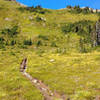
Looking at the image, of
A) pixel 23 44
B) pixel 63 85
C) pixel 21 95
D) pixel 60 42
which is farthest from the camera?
pixel 60 42

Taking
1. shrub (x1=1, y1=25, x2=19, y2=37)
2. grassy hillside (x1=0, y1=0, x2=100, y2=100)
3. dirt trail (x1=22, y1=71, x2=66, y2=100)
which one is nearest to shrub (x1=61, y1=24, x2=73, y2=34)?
grassy hillside (x1=0, y1=0, x2=100, y2=100)


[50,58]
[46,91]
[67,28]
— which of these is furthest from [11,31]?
[46,91]

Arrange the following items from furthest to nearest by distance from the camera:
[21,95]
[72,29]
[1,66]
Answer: [72,29] < [1,66] < [21,95]

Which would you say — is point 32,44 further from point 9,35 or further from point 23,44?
point 9,35

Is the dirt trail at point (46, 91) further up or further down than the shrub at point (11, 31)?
further down

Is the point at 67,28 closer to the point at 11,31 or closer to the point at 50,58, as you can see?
the point at 11,31

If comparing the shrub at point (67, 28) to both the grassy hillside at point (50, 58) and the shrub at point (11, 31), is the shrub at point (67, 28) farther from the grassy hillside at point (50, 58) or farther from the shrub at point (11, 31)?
the shrub at point (11, 31)

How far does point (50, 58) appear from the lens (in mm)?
98062

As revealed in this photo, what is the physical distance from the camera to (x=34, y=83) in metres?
53.5

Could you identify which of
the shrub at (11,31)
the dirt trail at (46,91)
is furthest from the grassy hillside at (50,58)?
the dirt trail at (46,91)

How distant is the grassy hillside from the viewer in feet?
151

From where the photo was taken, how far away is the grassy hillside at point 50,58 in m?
46.0

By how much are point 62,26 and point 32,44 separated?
55886 mm

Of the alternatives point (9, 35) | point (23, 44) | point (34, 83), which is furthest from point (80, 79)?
point (9, 35)
